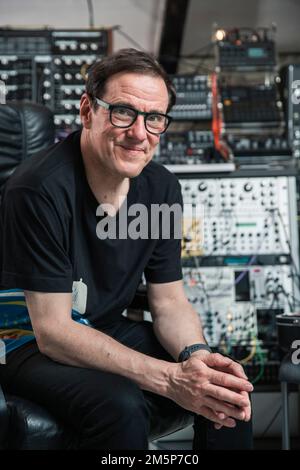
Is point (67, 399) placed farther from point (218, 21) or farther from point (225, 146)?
point (218, 21)

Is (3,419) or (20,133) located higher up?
(20,133)

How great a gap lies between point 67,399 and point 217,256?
1395mm

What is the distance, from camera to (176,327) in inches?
56.8

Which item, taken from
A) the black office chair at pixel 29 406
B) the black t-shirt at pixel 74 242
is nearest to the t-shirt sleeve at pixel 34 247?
the black t-shirt at pixel 74 242

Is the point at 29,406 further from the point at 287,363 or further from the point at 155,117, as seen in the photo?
the point at 287,363

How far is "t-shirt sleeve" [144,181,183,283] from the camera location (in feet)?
5.00

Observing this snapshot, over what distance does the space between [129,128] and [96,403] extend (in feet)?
1.94

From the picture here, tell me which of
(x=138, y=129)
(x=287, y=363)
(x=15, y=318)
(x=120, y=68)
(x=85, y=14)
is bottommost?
(x=287, y=363)

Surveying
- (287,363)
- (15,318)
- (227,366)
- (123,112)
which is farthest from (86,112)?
(287,363)

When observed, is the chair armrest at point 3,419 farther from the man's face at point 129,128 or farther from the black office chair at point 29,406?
the man's face at point 129,128

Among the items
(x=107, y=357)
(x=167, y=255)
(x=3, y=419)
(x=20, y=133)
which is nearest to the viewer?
(x=3, y=419)

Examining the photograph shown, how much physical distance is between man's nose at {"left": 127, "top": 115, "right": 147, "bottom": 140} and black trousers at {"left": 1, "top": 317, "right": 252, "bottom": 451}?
20.1 inches

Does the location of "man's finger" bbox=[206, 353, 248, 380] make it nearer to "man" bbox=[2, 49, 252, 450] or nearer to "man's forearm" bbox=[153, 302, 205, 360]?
"man" bbox=[2, 49, 252, 450]

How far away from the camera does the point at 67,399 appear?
112cm
